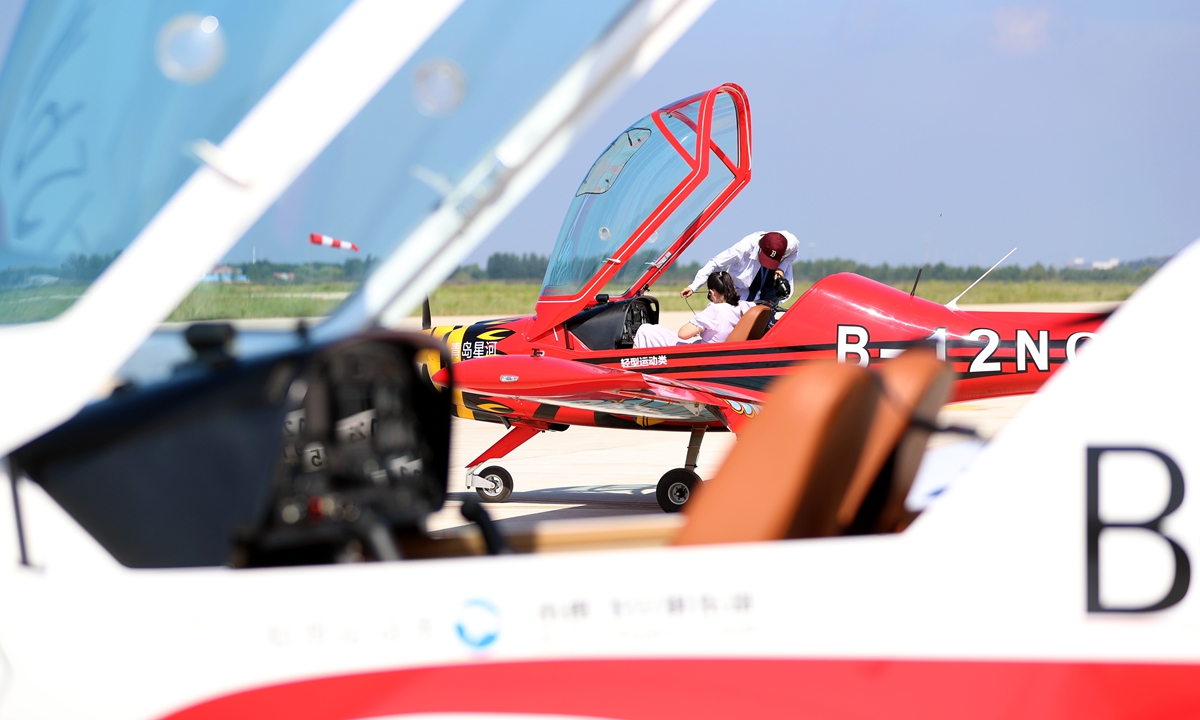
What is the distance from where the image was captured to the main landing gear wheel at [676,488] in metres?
6.89

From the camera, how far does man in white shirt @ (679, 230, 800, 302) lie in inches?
307

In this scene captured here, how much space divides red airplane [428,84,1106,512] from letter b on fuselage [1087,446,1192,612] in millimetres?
4843

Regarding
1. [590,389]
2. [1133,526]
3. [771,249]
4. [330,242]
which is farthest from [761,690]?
[771,249]

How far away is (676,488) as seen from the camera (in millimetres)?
6910

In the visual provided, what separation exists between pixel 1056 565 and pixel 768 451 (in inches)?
17.7

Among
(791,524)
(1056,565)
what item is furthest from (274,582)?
(1056,565)

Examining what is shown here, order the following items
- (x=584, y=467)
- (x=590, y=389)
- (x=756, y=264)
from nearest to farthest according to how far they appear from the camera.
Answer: (x=590, y=389) → (x=756, y=264) → (x=584, y=467)

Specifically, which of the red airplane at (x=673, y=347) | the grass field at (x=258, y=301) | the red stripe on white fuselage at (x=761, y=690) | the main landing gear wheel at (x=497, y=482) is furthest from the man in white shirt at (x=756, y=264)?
the red stripe on white fuselage at (x=761, y=690)

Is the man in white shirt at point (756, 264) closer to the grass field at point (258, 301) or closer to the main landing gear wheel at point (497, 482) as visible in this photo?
the main landing gear wheel at point (497, 482)

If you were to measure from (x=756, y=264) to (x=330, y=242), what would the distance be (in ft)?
21.6

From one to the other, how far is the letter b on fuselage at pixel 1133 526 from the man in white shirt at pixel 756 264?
642 centimetres

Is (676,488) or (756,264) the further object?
(756,264)

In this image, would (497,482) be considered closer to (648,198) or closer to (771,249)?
(648,198)

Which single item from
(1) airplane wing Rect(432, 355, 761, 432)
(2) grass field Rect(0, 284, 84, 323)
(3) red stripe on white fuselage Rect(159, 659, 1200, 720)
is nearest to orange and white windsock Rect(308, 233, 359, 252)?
(2) grass field Rect(0, 284, 84, 323)
